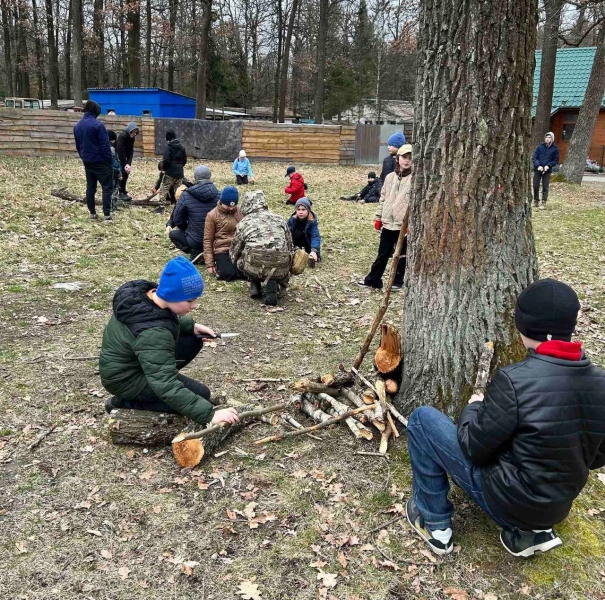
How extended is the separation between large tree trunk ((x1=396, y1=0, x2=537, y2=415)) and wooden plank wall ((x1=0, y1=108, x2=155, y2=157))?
18.4 m

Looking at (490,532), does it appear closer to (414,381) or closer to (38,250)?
(414,381)

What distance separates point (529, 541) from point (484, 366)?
1036mm

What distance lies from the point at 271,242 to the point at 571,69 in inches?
1296

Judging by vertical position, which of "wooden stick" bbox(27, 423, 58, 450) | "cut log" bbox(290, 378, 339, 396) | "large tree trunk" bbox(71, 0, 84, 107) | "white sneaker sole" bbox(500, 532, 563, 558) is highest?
"large tree trunk" bbox(71, 0, 84, 107)

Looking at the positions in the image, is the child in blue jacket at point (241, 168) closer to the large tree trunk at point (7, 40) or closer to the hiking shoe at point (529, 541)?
the hiking shoe at point (529, 541)

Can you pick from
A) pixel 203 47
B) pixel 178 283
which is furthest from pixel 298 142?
pixel 178 283

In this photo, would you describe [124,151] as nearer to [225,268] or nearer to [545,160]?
[225,268]

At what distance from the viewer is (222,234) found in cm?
804

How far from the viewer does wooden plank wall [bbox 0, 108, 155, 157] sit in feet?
60.7

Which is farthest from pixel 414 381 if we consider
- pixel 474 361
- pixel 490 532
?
pixel 490 532

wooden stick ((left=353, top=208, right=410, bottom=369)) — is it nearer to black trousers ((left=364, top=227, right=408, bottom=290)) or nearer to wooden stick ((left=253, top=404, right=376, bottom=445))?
wooden stick ((left=253, top=404, right=376, bottom=445))

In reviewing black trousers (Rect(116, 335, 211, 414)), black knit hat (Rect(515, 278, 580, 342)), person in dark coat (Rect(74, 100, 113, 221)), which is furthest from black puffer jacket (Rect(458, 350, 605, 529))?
person in dark coat (Rect(74, 100, 113, 221))

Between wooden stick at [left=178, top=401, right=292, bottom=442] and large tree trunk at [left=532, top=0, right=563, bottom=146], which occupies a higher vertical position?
large tree trunk at [left=532, top=0, right=563, bottom=146]

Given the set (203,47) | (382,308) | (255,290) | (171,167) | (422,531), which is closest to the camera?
(422,531)
